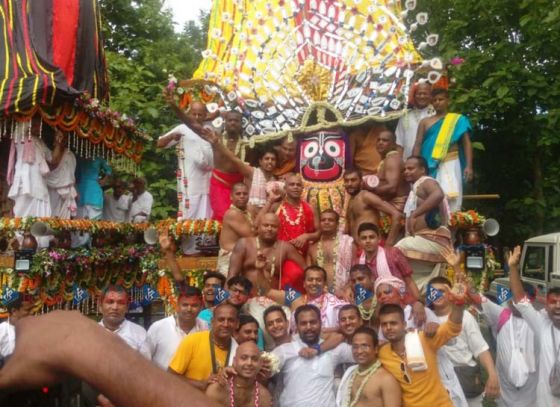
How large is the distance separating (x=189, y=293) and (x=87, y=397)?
3.46 meters

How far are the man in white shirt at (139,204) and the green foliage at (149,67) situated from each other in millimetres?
1828

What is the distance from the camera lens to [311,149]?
297 inches

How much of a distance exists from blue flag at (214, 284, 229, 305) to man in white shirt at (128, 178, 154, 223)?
19.0 ft

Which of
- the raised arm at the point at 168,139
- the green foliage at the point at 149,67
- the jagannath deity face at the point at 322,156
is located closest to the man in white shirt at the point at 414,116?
the jagannath deity face at the point at 322,156

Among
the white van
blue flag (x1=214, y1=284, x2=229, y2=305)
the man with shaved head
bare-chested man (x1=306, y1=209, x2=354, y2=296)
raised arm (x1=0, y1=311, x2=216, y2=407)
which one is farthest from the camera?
the white van

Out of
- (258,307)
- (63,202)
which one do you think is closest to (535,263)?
(258,307)

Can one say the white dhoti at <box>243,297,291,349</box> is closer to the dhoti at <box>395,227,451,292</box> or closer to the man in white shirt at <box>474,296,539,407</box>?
the man in white shirt at <box>474,296,539,407</box>

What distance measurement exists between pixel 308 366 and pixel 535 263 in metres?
6.87

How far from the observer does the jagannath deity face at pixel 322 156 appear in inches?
291

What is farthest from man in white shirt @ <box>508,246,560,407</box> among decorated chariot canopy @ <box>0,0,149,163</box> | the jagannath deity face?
decorated chariot canopy @ <box>0,0,149,163</box>

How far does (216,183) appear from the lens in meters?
7.94

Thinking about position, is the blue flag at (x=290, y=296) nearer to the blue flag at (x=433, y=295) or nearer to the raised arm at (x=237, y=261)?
the raised arm at (x=237, y=261)

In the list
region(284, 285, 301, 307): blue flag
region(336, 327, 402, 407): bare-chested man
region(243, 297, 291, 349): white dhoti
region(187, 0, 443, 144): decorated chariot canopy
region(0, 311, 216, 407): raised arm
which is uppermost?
region(187, 0, 443, 144): decorated chariot canopy

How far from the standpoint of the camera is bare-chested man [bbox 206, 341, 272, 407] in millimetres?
3508
